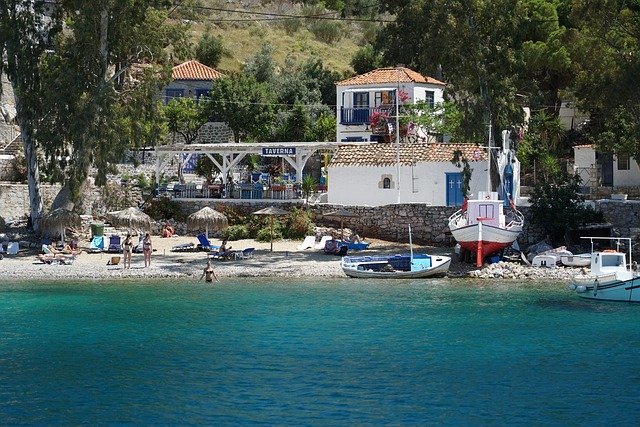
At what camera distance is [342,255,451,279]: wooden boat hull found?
139 feet

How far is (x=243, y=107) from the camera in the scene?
66188mm

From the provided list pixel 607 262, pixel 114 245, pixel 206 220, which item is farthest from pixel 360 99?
pixel 607 262

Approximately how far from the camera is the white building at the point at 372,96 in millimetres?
62281

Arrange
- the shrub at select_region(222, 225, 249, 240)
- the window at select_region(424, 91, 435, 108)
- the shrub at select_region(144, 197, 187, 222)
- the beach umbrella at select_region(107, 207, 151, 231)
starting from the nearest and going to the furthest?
the beach umbrella at select_region(107, 207, 151, 231)
the shrub at select_region(222, 225, 249, 240)
the shrub at select_region(144, 197, 187, 222)
the window at select_region(424, 91, 435, 108)

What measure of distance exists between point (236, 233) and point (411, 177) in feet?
29.2

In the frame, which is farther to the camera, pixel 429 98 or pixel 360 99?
pixel 429 98

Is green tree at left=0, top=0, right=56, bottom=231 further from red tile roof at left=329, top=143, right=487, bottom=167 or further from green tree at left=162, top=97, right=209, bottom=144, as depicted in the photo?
green tree at left=162, top=97, right=209, bottom=144

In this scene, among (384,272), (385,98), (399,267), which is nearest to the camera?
(384,272)

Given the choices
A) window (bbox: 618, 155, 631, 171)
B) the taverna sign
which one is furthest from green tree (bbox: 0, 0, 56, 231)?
window (bbox: 618, 155, 631, 171)

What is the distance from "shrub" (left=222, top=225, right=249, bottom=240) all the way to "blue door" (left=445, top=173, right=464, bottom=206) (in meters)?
9.96

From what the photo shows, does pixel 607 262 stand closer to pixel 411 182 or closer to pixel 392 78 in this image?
pixel 411 182

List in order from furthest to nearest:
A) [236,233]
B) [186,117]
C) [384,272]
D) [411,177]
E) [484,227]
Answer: [186,117] < [411,177] < [236,233] < [484,227] < [384,272]

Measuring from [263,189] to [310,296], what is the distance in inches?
603

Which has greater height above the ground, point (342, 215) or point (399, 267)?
point (342, 215)
